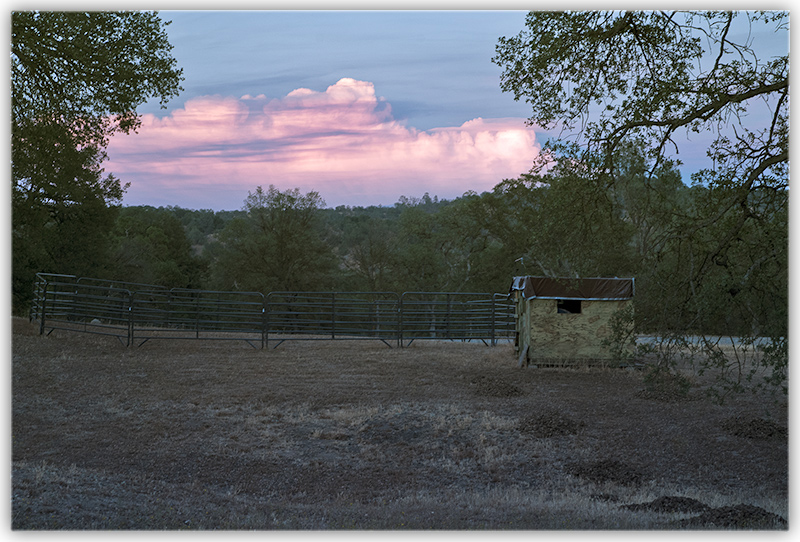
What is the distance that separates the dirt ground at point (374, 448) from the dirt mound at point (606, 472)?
24 mm

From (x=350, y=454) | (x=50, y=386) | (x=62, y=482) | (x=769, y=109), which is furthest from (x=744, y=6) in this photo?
(x=50, y=386)

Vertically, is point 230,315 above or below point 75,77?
below

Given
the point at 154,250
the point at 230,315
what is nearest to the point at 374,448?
the point at 230,315

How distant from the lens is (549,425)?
331 inches

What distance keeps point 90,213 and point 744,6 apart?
26.1 meters

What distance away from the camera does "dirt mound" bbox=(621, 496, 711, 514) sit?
518 cm

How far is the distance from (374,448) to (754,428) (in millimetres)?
5089

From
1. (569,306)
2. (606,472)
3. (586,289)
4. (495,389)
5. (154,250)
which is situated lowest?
(606,472)

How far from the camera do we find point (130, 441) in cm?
735

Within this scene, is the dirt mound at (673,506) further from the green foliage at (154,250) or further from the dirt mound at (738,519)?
the green foliage at (154,250)

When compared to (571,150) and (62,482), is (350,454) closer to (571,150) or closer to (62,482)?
(62,482)

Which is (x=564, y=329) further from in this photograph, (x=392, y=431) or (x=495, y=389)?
(x=392, y=431)

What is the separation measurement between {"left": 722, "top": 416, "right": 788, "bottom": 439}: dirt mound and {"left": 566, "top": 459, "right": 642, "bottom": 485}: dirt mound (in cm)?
241

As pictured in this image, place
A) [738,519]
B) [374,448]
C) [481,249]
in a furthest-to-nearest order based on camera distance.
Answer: [481,249] < [374,448] < [738,519]
